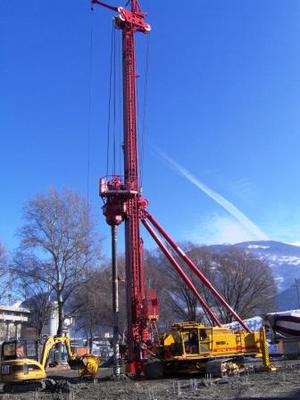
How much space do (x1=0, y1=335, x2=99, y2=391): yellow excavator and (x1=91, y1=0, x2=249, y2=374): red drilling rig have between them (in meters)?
3.17

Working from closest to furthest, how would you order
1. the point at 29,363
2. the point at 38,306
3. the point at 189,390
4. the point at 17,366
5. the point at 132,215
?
the point at 189,390 < the point at 17,366 < the point at 29,363 < the point at 132,215 < the point at 38,306

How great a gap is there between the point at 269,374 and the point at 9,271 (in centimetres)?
3466

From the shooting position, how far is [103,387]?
1045 inches

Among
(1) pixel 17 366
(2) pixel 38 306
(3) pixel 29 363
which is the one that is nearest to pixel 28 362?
(3) pixel 29 363

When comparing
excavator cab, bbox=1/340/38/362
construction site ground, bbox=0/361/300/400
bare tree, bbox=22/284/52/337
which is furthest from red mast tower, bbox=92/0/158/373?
bare tree, bbox=22/284/52/337

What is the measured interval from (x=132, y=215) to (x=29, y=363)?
11.6 metres

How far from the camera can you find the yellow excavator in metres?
26.5

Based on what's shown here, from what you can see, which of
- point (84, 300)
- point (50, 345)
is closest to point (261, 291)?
point (84, 300)

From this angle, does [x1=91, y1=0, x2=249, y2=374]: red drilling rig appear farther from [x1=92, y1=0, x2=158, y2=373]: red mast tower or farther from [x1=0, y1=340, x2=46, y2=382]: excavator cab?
[x1=0, y1=340, x2=46, y2=382]: excavator cab

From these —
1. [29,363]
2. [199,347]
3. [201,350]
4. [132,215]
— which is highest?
[132,215]

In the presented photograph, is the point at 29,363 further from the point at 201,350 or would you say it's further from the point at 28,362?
the point at 201,350

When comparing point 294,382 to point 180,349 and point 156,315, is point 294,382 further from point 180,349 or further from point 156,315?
point 156,315

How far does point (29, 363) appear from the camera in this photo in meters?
26.8

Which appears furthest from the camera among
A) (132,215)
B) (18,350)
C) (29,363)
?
(132,215)
